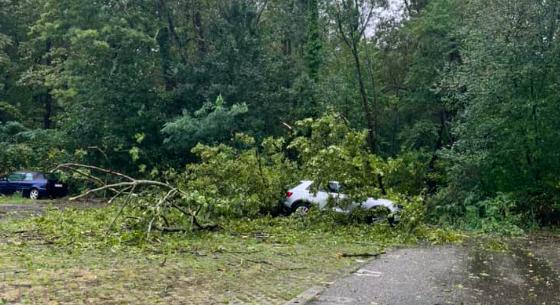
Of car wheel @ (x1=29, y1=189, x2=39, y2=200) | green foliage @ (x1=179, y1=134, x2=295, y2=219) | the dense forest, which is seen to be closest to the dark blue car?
car wheel @ (x1=29, y1=189, x2=39, y2=200)

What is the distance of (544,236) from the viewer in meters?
15.7

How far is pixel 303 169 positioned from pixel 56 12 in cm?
2102

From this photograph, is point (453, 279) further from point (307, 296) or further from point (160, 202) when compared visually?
point (160, 202)

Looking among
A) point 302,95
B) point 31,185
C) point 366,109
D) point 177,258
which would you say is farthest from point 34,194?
point 177,258

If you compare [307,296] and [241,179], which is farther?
[241,179]

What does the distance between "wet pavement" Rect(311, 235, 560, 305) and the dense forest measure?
14.2 feet

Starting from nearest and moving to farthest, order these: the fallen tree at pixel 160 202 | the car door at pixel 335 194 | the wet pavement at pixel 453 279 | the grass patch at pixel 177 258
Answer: the grass patch at pixel 177 258 → the wet pavement at pixel 453 279 → the fallen tree at pixel 160 202 → the car door at pixel 335 194

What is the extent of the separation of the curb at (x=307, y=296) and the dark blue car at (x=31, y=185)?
2131cm

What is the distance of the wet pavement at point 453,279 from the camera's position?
6961mm

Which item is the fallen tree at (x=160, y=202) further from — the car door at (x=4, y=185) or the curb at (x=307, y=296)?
the car door at (x=4, y=185)

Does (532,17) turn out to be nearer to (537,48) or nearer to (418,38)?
(537,48)

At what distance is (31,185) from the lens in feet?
84.0

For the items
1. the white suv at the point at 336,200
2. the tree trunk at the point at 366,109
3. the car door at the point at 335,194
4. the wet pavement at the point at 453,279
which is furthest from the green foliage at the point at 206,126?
the wet pavement at the point at 453,279

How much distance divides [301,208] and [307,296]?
29.5 ft
